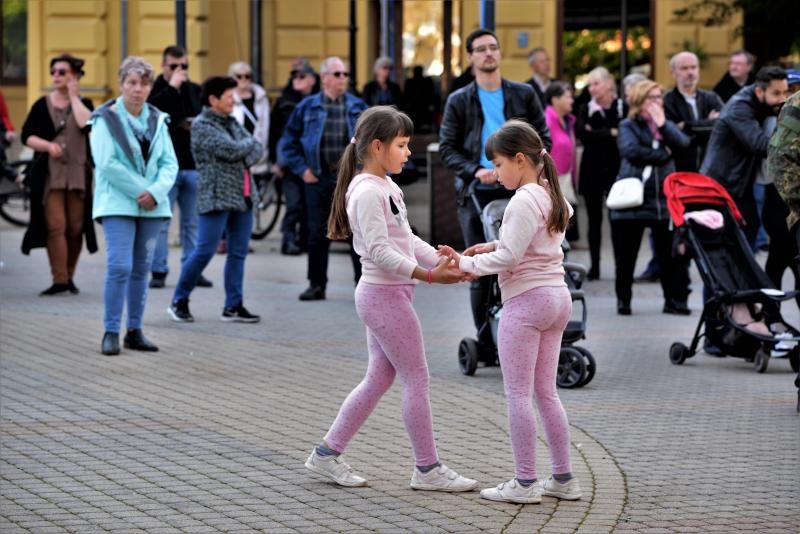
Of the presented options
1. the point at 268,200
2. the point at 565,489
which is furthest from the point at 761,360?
the point at 268,200

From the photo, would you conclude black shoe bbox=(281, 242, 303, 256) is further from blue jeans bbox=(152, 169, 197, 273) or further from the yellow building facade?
the yellow building facade

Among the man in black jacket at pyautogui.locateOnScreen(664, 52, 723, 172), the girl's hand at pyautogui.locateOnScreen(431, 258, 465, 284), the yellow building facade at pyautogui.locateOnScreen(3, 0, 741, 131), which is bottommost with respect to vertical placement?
the girl's hand at pyautogui.locateOnScreen(431, 258, 465, 284)

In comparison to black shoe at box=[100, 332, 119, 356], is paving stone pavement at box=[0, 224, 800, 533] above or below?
below

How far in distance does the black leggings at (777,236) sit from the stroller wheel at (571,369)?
2056 millimetres

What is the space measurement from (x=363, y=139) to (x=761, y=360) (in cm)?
436

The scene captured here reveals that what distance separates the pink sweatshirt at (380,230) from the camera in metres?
6.50

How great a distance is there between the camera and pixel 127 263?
1038 centimetres

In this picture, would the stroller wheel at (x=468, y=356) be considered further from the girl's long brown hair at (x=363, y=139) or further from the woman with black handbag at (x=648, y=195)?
the woman with black handbag at (x=648, y=195)

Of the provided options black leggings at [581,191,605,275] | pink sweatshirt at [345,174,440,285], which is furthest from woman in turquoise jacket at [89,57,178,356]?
black leggings at [581,191,605,275]

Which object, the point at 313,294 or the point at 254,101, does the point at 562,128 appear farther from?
the point at 254,101

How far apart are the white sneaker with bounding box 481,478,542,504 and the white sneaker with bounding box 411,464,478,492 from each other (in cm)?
16

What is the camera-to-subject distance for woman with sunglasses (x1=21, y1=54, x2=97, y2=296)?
43.8 ft

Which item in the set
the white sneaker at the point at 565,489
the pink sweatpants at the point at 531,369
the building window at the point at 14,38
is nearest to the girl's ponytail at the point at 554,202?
the pink sweatpants at the point at 531,369

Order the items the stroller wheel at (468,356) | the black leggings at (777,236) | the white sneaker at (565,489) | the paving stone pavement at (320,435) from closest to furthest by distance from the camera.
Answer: the paving stone pavement at (320,435) < the white sneaker at (565,489) < the stroller wheel at (468,356) < the black leggings at (777,236)
